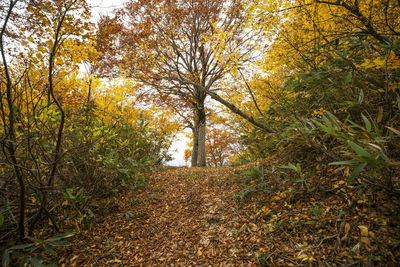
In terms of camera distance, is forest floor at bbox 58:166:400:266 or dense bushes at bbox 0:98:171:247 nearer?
forest floor at bbox 58:166:400:266

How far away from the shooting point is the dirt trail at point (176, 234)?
1803mm

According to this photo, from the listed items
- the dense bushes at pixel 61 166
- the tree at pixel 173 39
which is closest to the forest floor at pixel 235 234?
the dense bushes at pixel 61 166

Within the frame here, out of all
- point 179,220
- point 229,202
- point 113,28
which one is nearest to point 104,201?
point 179,220

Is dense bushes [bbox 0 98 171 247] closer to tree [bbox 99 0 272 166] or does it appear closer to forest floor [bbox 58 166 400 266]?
forest floor [bbox 58 166 400 266]

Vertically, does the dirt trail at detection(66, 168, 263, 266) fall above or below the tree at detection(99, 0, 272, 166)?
below

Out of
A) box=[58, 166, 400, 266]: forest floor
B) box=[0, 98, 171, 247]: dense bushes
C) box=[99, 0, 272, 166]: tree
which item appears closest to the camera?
box=[58, 166, 400, 266]: forest floor

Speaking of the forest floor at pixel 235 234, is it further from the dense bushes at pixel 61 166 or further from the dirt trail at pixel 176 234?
the dense bushes at pixel 61 166

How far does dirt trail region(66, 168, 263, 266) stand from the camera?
1.80 m

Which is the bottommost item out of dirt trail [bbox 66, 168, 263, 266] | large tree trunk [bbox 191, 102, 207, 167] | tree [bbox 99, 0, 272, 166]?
dirt trail [bbox 66, 168, 263, 266]

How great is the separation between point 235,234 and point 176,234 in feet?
2.65

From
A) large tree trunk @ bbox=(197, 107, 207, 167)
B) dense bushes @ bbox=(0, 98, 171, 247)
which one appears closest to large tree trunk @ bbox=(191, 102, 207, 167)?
large tree trunk @ bbox=(197, 107, 207, 167)

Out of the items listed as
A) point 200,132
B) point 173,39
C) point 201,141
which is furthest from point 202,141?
point 173,39

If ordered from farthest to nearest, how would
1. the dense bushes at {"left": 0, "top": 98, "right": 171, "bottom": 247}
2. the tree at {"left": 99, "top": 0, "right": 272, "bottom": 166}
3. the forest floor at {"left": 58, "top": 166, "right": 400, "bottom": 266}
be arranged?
the tree at {"left": 99, "top": 0, "right": 272, "bottom": 166} → the dense bushes at {"left": 0, "top": 98, "right": 171, "bottom": 247} → the forest floor at {"left": 58, "top": 166, "right": 400, "bottom": 266}

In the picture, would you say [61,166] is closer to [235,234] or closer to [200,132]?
[235,234]
